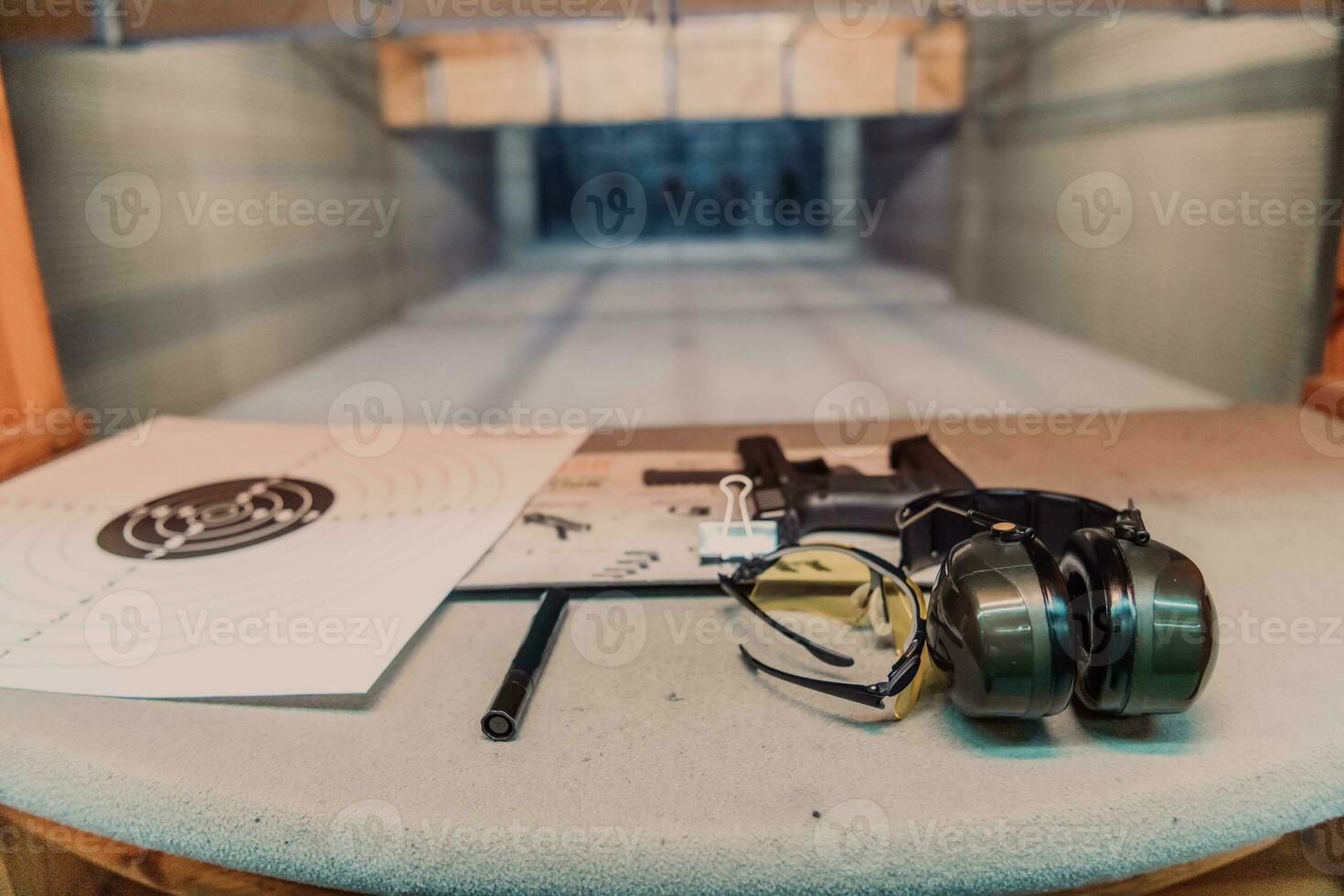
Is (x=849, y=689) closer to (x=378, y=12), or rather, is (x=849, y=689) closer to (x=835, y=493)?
(x=835, y=493)

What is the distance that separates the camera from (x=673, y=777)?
1.16ft

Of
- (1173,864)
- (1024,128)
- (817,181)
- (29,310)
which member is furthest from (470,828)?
(817,181)

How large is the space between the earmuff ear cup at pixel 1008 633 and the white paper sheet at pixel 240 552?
0.26 metres

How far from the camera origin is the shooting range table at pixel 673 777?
0.32 meters

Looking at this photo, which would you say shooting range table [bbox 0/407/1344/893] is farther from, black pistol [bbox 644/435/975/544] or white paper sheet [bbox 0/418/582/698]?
black pistol [bbox 644/435/975/544]

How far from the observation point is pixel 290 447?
77cm

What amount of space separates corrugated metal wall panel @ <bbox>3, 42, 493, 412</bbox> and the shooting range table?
2.83 ft

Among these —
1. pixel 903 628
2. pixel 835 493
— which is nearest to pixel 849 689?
pixel 903 628

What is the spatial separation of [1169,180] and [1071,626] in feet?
5.39

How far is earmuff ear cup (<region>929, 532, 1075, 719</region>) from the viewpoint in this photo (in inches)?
13.6
